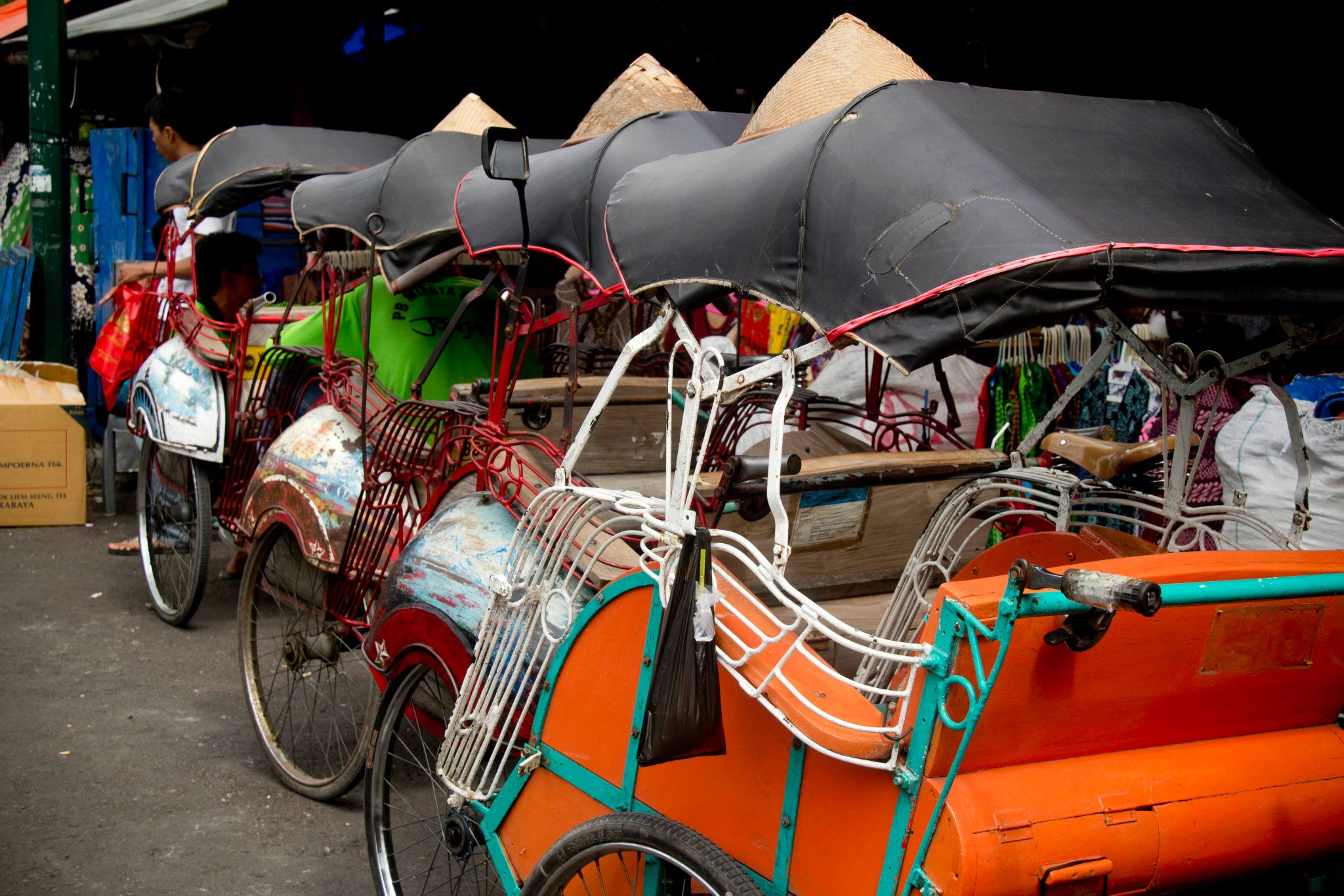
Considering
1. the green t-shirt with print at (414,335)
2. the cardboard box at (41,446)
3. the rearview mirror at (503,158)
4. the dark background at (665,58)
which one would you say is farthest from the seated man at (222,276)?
the dark background at (665,58)

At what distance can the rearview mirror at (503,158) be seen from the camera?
9.96 feet

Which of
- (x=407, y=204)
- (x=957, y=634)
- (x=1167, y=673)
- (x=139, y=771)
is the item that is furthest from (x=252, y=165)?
(x=1167, y=673)

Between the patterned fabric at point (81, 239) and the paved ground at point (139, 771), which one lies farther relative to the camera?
the patterned fabric at point (81, 239)

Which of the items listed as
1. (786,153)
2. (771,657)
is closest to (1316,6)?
(786,153)

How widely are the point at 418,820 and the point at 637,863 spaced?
1.12 m

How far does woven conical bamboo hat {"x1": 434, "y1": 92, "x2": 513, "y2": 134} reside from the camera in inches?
194

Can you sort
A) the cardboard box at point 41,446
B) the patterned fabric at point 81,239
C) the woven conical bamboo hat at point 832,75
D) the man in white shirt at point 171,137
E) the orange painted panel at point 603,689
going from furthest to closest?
the patterned fabric at point 81,239
the cardboard box at point 41,446
the man in white shirt at point 171,137
the woven conical bamboo hat at point 832,75
the orange painted panel at point 603,689

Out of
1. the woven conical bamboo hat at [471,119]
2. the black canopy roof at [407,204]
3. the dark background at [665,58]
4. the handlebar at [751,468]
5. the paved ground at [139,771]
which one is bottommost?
the paved ground at [139,771]

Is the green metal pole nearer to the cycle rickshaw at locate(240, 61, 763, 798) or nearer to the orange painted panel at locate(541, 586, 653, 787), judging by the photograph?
the cycle rickshaw at locate(240, 61, 763, 798)

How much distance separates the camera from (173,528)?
219 inches

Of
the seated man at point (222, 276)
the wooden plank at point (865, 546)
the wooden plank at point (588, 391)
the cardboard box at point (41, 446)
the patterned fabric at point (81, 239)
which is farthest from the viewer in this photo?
the patterned fabric at point (81, 239)

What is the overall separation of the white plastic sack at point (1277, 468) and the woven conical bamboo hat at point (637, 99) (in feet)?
7.56

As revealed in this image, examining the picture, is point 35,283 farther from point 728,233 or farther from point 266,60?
point 728,233

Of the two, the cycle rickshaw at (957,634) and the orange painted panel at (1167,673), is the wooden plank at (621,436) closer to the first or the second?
the cycle rickshaw at (957,634)
